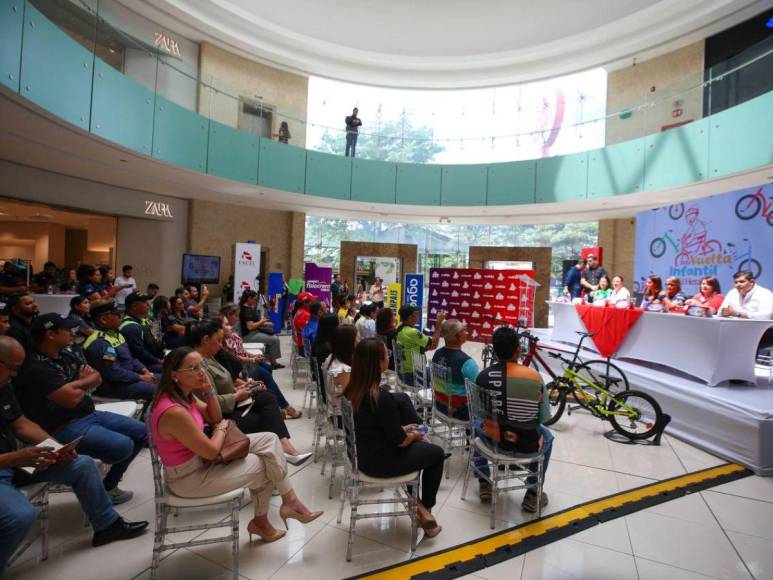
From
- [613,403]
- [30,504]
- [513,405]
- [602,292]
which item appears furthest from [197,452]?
[602,292]

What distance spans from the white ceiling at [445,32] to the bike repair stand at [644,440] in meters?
10.1

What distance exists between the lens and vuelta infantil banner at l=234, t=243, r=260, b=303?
1106 cm

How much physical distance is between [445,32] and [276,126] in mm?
5749

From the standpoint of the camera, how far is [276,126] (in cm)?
1115

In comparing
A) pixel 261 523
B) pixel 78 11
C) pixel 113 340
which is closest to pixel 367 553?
pixel 261 523

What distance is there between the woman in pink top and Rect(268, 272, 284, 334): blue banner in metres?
9.27

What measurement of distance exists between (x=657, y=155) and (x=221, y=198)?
10.9 metres

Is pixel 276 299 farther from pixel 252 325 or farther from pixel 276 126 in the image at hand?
pixel 252 325

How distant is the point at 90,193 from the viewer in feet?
32.3

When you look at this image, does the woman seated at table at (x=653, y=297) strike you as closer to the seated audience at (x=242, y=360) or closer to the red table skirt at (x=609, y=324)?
the red table skirt at (x=609, y=324)

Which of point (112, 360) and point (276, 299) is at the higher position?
point (276, 299)

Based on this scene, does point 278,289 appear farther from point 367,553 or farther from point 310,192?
point 367,553

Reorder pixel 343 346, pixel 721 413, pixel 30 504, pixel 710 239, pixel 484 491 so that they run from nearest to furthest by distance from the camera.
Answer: pixel 30 504 → pixel 484 491 → pixel 343 346 → pixel 721 413 → pixel 710 239

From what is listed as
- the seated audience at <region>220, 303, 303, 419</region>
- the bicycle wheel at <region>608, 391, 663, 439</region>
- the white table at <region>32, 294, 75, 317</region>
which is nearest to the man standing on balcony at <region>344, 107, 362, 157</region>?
the white table at <region>32, 294, 75, 317</region>
